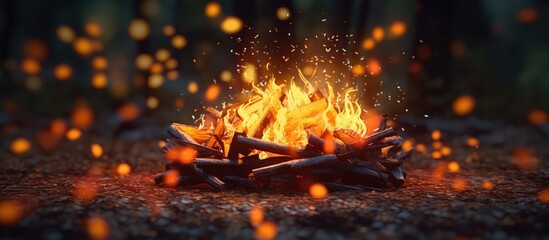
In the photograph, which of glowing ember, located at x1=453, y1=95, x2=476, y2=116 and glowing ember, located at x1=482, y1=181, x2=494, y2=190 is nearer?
glowing ember, located at x1=482, y1=181, x2=494, y2=190

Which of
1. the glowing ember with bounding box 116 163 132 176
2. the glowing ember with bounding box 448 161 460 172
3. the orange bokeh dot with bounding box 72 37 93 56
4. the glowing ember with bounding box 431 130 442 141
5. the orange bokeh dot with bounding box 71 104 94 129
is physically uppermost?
the orange bokeh dot with bounding box 72 37 93 56

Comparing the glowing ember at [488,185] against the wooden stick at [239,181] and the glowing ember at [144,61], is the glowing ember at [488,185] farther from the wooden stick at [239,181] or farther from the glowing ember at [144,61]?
the glowing ember at [144,61]

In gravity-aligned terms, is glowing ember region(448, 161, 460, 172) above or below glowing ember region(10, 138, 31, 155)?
below

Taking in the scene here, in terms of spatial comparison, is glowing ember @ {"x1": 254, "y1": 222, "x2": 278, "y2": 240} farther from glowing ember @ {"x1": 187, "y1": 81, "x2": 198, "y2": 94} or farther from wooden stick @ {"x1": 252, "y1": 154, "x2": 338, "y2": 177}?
glowing ember @ {"x1": 187, "y1": 81, "x2": 198, "y2": 94}

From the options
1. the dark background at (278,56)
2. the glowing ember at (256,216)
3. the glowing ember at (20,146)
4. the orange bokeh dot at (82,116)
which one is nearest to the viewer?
the glowing ember at (256,216)

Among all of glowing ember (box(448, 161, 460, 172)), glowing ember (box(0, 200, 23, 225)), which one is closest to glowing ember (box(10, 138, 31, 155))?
glowing ember (box(0, 200, 23, 225))

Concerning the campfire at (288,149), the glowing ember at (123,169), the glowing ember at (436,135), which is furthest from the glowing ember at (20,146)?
the glowing ember at (436,135)
